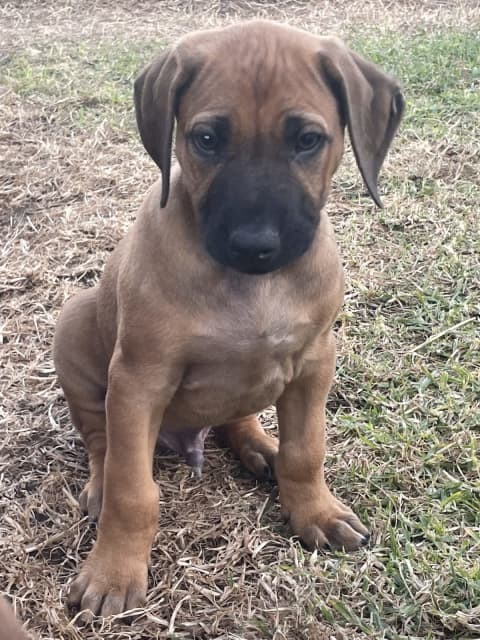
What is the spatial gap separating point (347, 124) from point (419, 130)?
14.2 ft

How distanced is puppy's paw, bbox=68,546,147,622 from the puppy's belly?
2.00 ft

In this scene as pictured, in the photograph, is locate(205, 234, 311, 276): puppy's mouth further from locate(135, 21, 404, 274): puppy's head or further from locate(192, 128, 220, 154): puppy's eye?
locate(192, 128, 220, 154): puppy's eye

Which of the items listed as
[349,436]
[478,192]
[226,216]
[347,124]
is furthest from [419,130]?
[226,216]

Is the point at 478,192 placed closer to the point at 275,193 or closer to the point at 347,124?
the point at 347,124

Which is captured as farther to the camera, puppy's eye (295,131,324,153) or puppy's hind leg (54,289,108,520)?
puppy's hind leg (54,289,108,520)

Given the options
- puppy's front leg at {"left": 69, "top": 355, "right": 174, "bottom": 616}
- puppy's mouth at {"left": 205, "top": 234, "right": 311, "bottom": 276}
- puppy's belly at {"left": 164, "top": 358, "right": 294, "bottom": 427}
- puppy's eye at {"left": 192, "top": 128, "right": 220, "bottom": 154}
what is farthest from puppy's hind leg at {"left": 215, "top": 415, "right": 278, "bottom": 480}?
puppy's eye at {"left": 192, "top": 128, "right": 220, "bottom": 154}

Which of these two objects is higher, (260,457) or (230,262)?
(230,262)

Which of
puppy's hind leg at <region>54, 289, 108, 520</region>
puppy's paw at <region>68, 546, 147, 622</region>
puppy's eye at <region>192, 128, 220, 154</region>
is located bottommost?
puppy's paw at <region>68, 546, 147, 622</region>

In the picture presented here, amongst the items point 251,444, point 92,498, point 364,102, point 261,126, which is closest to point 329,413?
point 251,444

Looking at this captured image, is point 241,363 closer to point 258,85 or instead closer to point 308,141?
point 308,141

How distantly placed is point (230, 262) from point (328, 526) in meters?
1.28

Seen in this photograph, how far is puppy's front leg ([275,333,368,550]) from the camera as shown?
11.8ft

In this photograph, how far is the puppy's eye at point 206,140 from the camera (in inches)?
118

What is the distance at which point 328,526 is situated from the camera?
12.0 ft
